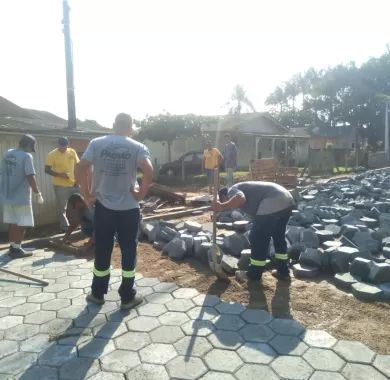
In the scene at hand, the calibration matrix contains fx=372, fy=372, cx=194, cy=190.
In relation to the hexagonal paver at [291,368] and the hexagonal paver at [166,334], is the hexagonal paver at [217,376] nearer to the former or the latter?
the hexagonal paver at [291,368]

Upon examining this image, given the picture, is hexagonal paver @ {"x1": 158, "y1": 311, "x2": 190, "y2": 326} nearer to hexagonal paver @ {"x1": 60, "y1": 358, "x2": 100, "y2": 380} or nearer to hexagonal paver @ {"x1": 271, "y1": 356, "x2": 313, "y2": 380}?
hexagonal paver @ {"x1": 60, "y1": 358, "x2": 100, "y2": 380}

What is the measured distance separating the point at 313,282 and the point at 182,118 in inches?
643

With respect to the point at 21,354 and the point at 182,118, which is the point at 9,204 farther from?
the point at 182,118

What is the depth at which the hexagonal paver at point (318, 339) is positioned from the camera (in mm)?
2850

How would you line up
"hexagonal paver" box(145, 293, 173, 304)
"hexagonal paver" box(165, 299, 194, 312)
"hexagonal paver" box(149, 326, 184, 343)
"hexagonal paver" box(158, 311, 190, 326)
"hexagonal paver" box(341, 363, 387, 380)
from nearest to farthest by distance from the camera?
"hexagonal paver" box(341, 363, 387, 380), "hexagonal paver" box(149, 326, 184, 343), "hexagonal paver" box(158, 311, 190, 326), "hexagonal paver" box(165, 299, 194, 312), "hexagonal paver" box(145, 293, 173, 304)

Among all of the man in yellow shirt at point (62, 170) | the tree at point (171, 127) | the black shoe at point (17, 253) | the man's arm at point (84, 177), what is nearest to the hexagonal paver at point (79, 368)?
the man's arm at point (84, 177)

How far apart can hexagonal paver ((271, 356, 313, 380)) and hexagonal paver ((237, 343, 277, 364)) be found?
6cm

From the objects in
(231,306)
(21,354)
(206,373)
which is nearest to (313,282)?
(231,306)

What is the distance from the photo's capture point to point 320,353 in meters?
2.73

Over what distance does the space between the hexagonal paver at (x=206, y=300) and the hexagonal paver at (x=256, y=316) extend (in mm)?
340

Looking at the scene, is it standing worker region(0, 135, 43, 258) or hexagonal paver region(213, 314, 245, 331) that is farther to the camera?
standing worker region(0, 135, 43, 258)

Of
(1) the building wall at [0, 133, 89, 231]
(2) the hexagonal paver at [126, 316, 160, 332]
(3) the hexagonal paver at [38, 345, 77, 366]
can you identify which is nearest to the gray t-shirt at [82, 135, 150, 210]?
(2) the hexagonal paver at [126, 316, 160, 332]

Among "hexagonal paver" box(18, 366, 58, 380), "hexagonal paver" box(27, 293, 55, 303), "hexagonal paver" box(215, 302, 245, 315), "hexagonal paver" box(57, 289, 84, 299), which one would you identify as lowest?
"hexagonal paver" box(27, 293, 55, 303)

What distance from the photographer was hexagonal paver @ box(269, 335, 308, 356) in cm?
275
